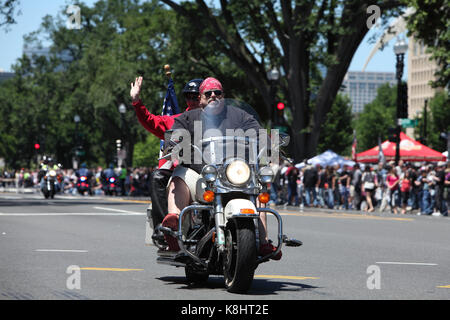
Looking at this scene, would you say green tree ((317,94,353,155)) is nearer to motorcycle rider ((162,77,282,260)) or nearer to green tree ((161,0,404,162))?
green tree ((161,0,404,162))

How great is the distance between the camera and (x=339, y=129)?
95.4m

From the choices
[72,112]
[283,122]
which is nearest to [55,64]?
[72,112]

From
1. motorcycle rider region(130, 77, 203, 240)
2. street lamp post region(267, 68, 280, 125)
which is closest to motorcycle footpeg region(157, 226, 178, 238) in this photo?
motorcycle rider region(130, 77, 203, 240)

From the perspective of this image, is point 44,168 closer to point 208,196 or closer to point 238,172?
point 208,196

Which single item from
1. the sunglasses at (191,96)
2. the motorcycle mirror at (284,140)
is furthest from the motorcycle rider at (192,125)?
the sunglasses at (191,96)

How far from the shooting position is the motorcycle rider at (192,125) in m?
7.79

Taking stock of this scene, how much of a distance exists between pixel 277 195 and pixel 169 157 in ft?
83.4

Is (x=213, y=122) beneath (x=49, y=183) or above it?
above

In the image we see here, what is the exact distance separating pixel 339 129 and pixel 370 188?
68.0 meters

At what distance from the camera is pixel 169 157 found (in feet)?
26.8

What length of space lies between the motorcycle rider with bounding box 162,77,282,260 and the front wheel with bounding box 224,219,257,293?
0.43 metres

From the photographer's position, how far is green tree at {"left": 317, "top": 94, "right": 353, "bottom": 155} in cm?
9300

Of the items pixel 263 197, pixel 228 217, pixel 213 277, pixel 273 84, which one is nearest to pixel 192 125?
pixel 263 197

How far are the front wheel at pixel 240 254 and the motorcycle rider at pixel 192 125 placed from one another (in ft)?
1.41
